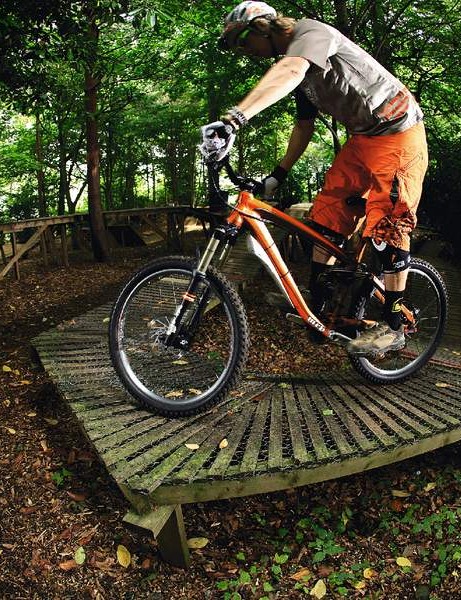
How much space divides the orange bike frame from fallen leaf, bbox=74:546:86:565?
65.9 inches

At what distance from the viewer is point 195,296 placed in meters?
2.56

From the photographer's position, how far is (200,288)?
101 inches

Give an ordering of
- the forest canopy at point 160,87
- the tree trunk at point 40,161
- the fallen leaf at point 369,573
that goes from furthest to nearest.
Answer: the tree trunk at point 40,161
the forest canopy at point 160,87
the fallen leaf at point 369,573

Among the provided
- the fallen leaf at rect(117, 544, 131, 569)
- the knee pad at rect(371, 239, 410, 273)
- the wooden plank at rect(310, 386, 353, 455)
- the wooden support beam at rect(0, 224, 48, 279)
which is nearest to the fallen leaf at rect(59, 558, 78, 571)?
the fallen leaf at rect(117, 544, 131, 569)

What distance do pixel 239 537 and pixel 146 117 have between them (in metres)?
13.8

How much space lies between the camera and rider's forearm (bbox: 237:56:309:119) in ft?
7.14

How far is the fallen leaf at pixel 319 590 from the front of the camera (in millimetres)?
2430

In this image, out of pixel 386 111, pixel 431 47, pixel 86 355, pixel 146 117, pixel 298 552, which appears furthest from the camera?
pixel 146 117

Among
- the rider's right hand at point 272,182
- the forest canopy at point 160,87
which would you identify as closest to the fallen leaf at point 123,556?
the rider's right hand at point 272,182

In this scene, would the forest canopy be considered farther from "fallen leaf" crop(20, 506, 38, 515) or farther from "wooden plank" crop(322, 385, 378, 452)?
"fallen leaf" crop(20, 506, 38, 515)

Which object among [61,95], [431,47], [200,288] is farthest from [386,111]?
[431,47]

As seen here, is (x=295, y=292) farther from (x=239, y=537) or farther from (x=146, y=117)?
(x=146, y=117)

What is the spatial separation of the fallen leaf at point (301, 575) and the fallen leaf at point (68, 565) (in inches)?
42.7

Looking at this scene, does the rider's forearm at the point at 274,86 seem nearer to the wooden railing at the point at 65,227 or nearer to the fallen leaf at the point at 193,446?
the fallen leaf at the point at 193,446
